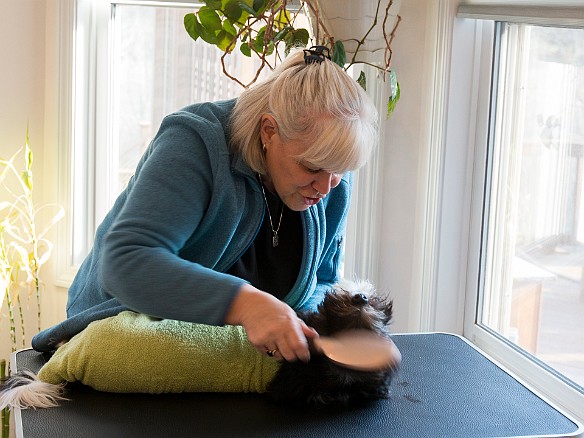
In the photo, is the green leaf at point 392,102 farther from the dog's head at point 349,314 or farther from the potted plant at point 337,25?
the dog's head at point 349,314

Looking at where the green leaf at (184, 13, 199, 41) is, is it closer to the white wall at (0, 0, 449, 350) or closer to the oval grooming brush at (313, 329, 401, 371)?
the white wall at (0, 0, 449, 350)

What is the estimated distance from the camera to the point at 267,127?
1483 millimetres

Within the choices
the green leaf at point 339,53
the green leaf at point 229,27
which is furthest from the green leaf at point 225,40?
the green leaf at point 339,53

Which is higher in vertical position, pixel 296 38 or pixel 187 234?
pixel 296 38

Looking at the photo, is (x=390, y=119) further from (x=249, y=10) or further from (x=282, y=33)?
(x=249, y=10)

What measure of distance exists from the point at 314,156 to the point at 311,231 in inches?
8.7

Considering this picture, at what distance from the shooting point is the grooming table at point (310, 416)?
126cm

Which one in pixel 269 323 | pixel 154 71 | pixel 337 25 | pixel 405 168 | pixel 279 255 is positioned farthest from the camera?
pixel 154 71

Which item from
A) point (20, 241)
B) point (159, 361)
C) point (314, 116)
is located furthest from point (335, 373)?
point (20, 241)

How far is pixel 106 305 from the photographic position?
60.7 inches

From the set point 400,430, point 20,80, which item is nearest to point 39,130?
point 20,80

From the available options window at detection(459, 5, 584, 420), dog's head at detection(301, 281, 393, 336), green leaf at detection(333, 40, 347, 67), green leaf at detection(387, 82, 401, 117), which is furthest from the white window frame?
dog's head at detection(301, 281, 393, 336)

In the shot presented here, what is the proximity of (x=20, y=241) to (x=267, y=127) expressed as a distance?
1476 millimetres

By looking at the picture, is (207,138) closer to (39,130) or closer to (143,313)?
(143,313)
